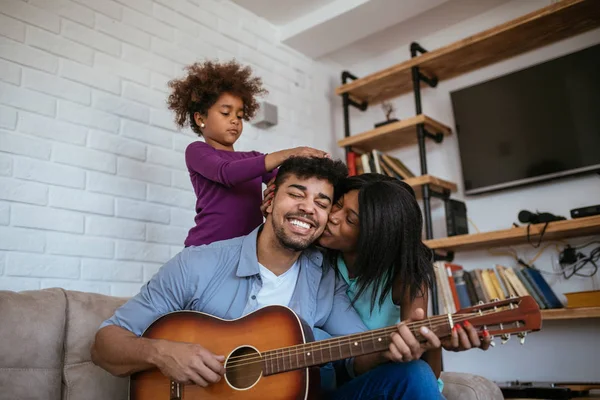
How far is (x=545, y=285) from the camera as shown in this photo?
106 inches

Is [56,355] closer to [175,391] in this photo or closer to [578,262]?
[175,391]

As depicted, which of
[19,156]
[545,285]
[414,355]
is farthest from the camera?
[545,285]

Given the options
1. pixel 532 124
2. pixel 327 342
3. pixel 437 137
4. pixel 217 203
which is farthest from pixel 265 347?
pixel 437 137

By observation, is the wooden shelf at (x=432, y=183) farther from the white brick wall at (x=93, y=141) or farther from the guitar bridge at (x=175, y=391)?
the guitar bridge at (x=175, y=391)

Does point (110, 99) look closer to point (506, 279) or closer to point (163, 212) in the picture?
point (163, 212)

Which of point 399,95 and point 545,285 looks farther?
point 399,95

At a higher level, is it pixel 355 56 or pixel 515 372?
pixel 355 56

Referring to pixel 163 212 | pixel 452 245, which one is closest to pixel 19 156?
pixel 163 212

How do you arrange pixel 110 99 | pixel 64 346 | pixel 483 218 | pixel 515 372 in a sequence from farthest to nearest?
pixel 483 218
pixel 515 372
pixel 110 99
pixel 64 346

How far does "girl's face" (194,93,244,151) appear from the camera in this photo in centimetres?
199

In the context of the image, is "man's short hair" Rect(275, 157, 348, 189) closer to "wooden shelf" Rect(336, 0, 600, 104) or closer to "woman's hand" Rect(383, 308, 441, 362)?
"woman's hand" Rect(383, 308, 441, 362)

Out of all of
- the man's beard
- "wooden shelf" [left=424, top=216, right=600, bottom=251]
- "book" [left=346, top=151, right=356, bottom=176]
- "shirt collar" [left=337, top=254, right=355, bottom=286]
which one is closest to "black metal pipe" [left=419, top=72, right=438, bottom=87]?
"book" [left=346, top=151, right=356, bottom=176]

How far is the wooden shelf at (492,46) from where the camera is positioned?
9.18ft

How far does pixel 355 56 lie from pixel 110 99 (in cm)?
197
